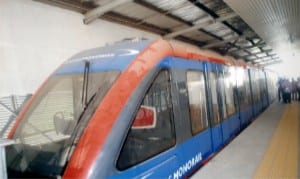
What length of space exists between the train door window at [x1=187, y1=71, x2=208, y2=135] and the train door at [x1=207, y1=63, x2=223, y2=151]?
12.1 inches

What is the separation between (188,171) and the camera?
376 centimetres

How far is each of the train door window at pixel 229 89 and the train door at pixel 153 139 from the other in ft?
10.2

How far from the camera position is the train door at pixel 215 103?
5034 millimetres

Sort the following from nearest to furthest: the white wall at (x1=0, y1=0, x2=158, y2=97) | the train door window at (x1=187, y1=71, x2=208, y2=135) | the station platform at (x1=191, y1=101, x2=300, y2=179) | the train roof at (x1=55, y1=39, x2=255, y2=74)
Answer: the train roof at (x1=55, y1=39, x2=255, y2=74) < the station platform at (x1=191, y1=101, x2=300, y2=179) < the train door window at (x1=187, y1=71, x2=208, y2=135) < the white wall at (x1=0, y1=0, x2=158, y2=97)

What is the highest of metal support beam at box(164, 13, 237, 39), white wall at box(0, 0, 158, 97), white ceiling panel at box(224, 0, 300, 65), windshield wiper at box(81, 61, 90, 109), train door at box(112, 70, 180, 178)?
metal support beam at box(164, 13, 237, 39)

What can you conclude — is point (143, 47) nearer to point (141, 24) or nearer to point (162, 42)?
point (162, 42)

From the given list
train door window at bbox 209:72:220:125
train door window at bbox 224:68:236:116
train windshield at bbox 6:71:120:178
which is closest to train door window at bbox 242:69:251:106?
train door window at bbox 224:68:236:116

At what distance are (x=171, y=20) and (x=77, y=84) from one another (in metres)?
6.62

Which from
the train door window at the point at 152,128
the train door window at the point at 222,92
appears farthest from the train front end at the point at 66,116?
the train door window at the point at 222,92

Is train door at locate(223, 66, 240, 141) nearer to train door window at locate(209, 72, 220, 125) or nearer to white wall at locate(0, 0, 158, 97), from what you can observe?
train door window at locate(209, 72, 220, 125)

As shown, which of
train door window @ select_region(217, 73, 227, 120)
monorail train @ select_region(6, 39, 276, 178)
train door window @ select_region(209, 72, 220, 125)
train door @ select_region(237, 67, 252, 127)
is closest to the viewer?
monorail train @ select_region(6, 39, 276, 178)

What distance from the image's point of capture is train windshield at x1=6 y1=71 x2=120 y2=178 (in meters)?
2.74

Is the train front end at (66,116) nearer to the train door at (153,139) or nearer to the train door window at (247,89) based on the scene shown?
the train door at (153,139)

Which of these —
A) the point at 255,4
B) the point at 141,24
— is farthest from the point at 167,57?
the point at 141,24
